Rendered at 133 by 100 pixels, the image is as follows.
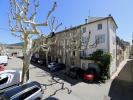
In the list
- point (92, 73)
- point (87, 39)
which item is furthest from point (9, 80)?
point (87, 39)

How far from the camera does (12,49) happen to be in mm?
76750

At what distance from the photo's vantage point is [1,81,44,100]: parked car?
12.0 metres

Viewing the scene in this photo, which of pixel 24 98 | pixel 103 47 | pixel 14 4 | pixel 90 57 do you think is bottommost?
pixel 24 98

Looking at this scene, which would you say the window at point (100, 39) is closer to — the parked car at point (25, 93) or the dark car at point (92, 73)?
the dark car at point (92, 73)

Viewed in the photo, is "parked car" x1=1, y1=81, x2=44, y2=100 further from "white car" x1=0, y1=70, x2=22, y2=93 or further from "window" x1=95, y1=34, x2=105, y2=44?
"window" x1=95, y1=34, x2=105, y2=44

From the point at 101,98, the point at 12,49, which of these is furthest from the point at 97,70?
the point at 12,49

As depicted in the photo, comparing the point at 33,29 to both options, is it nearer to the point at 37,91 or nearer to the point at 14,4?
the point at 14,4

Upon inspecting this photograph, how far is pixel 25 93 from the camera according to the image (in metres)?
12.5

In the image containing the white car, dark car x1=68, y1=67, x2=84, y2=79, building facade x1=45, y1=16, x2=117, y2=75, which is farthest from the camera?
building facade x1=45, y1=16, x2=117, y2=75

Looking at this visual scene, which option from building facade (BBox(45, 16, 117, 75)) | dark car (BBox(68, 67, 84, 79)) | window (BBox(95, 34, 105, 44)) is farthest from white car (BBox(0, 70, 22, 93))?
window (BBox(95, 34, 105, 44))

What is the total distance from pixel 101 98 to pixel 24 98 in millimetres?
8998

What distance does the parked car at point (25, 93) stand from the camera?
39.5 feet

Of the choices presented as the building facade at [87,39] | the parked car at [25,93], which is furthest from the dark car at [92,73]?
the parked car at [25,93]

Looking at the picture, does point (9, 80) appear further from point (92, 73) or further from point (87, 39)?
point (87, 39)
